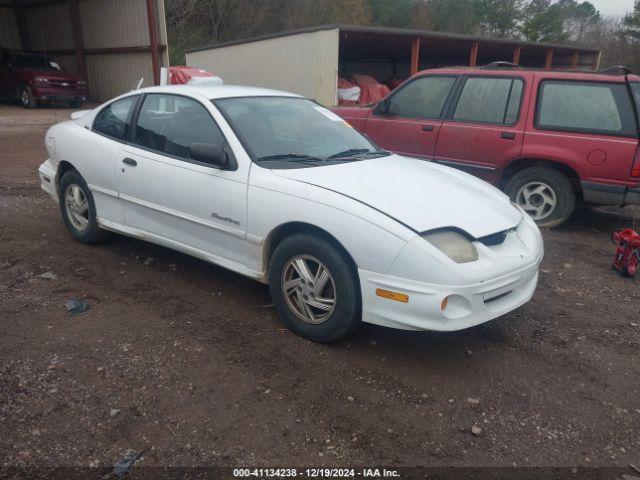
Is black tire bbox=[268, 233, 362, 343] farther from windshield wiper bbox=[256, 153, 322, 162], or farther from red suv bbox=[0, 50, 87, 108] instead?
red suv bbox=[0, 50, 87, 108]

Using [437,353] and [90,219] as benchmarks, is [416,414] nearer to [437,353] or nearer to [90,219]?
[437,353]

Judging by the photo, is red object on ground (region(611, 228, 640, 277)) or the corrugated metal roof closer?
red object on ground (region(611, 228, 640, 277))

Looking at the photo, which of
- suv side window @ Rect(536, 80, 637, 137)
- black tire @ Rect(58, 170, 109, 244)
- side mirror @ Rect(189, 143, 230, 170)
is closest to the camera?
side mirror @ Rect(189, 143, 230, 170)

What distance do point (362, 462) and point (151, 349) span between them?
5.20ft

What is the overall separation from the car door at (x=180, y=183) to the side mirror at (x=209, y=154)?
7cm

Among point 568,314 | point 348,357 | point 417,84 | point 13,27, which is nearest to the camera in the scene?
point 348,357

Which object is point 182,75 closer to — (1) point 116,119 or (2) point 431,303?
(1) point 116,119

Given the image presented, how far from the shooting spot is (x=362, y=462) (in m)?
2.45

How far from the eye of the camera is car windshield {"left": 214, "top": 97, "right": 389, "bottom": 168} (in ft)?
12.6

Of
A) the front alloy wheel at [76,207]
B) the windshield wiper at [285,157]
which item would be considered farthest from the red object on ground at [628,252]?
the front alloy wheel at [76,207]

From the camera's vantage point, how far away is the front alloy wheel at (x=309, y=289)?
3.30 metres

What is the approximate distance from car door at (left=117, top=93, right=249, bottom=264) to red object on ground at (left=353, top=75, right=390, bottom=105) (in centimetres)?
1214

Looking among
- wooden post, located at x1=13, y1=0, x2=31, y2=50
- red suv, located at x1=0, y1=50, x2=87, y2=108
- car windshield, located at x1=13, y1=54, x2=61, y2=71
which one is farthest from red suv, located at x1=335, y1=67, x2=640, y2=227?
wooden post, located at x1=13, y1=0, x2=31, y2=50

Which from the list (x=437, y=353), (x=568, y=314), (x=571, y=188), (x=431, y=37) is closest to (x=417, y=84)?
(x=571, y=188)
